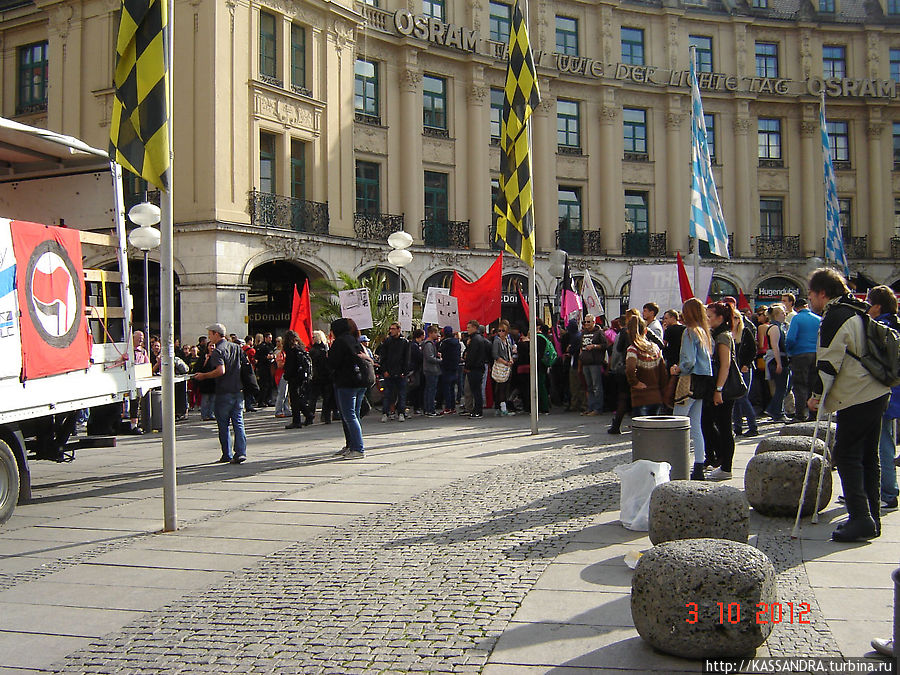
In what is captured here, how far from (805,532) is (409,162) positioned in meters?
23.4

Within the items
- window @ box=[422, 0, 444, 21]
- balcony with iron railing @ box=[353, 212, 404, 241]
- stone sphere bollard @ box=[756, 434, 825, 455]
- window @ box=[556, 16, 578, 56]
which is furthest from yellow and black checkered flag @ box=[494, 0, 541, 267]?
window @ box=[556, 16, 578, 56]

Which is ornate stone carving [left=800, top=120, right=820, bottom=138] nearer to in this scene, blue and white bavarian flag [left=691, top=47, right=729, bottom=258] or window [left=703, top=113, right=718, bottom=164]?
window [left=703, top=113, right=718, bottom=164]

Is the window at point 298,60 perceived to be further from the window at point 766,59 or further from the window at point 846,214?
the window at point 846,214

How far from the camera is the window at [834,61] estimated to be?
3631cm

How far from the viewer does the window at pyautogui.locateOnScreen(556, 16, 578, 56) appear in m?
32.0

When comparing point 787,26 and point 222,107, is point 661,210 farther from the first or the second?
point 222,107

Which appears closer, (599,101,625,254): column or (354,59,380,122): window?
(354,59,380,122): window

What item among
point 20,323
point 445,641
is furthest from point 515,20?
point 445,641

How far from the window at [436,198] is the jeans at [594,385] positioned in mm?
15048

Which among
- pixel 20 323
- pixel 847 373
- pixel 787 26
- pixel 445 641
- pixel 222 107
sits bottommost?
pixel 445 641

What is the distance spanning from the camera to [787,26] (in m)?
35.2

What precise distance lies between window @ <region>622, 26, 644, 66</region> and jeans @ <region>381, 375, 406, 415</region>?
23.1 meters

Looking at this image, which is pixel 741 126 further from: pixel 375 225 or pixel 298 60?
pixel 298 60

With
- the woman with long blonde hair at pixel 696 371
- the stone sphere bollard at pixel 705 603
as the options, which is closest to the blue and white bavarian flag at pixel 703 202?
the woman with long blonde hair at pixel 696 371
